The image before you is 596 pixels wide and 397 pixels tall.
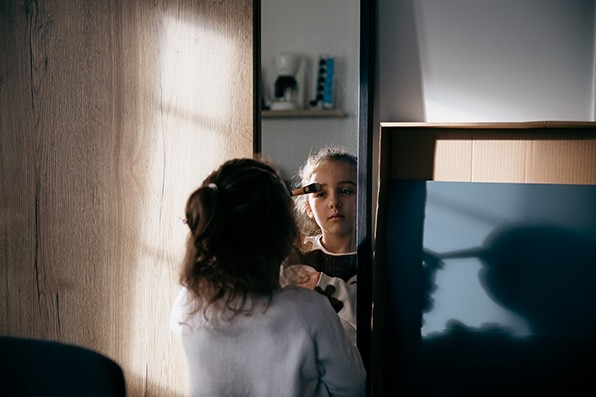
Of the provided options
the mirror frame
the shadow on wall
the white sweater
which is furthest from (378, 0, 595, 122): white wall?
the white sweater

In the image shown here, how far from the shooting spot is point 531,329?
1602 mm

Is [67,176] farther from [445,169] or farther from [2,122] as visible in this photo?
[445,169]

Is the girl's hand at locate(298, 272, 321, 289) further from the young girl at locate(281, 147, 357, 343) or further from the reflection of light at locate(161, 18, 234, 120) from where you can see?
the reflection of light at locate(161, 18, 234, 120)

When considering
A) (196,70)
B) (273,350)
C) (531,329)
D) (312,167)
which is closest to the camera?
(273,350)

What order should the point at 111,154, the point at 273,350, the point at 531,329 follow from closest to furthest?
the point at 273,350 → the point at 531,329 → the point at 111,154

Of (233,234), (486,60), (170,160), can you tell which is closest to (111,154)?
(170,160)

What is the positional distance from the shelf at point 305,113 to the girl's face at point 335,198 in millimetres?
135

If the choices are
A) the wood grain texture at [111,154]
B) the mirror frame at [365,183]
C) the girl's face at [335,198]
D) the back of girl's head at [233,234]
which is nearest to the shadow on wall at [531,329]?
the mirror frame at [365,183]

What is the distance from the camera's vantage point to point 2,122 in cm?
207

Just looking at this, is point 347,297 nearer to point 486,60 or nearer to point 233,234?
point 233,234

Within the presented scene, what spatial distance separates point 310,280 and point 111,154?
81cm

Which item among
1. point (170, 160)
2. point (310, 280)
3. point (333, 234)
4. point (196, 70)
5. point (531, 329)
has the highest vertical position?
point (196, 70)

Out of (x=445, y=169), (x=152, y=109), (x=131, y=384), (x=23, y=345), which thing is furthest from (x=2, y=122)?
(x=445, y=169)

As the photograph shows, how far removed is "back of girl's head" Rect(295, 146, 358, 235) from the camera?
169 cm
